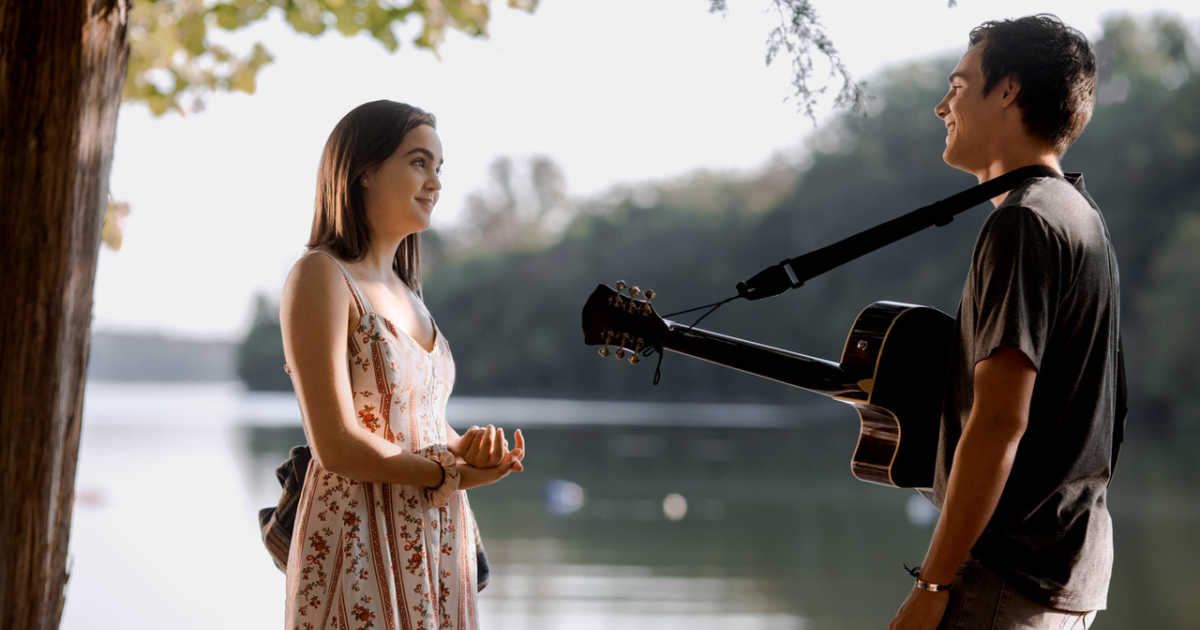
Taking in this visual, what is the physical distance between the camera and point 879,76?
151 feet

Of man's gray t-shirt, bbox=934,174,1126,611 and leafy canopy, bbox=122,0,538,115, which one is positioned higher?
leafy canopy, bbox=122,0,538,115

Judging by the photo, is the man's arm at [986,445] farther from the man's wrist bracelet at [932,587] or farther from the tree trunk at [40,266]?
the tree trunk at [40,266]

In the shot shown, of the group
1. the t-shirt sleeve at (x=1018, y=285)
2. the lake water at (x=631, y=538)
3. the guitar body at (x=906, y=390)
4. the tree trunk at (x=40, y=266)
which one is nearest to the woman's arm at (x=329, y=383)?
the tree trunk at (x=40, y=266)

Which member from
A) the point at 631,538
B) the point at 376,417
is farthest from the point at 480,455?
the point at 631,538

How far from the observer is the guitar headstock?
2246 millimetres

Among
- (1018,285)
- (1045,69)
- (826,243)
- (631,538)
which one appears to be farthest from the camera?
(826,243)

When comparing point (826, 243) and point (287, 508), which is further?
point (826, 243)

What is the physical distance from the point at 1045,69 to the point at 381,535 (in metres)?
1.25

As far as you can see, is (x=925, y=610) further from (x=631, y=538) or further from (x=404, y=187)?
(x=631, y=538)

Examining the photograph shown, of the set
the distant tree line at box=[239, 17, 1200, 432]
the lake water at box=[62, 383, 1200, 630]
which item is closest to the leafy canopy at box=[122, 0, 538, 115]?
the lake water at box=[62, 383, 1200, 630]

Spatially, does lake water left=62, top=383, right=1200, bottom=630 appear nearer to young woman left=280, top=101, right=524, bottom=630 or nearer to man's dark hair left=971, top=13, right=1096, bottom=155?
young woman left=280, top=101, right=524, bottom=630

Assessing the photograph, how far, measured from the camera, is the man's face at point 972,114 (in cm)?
190

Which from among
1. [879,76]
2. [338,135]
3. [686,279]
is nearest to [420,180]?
[338,135]

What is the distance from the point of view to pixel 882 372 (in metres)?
2.04
